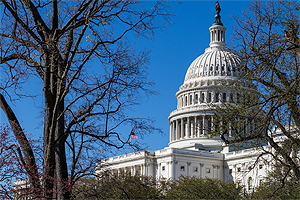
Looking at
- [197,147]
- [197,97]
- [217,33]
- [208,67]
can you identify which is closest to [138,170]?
[197,147]

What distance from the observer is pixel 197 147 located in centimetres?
14662

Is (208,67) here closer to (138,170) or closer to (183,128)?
(183,128)

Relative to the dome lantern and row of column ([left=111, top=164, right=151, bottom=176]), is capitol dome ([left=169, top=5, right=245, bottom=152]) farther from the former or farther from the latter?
row of column ([left=111, top=164, right=151, bottom=176])

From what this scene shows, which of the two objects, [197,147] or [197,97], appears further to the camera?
[197,97]

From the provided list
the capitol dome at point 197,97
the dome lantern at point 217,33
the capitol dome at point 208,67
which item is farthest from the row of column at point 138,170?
the dome lantern at point 217,33

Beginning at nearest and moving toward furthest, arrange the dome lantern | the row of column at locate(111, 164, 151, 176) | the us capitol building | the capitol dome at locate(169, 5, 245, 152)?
1. the us capitol building
2. the row of column at locate(111, 164, 151, 176)
3. the capitol dome at locate(169, 5, 245, 152)
4. the dome lantern

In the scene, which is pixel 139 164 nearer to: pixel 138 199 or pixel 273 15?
pixel 138 199

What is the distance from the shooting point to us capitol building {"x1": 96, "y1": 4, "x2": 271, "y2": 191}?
13250 cm

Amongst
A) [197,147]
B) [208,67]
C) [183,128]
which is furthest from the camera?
[208,67]

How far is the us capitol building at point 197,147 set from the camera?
132 metres

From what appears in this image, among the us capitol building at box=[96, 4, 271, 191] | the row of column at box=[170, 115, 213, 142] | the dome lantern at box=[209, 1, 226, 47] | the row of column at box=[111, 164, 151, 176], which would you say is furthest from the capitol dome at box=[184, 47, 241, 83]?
the row of column at box=[111, 164, 151, 176]

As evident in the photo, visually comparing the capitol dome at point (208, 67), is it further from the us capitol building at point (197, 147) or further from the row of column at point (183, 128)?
the row of column at point (183, 128)

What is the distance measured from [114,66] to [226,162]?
123600 mm

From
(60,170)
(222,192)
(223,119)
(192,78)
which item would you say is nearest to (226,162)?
(192,78)
